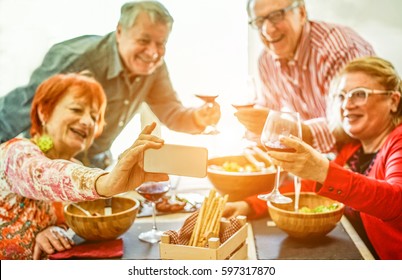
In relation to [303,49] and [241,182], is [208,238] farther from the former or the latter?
[303,49]

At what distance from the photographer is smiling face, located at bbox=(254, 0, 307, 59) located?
1.73 m

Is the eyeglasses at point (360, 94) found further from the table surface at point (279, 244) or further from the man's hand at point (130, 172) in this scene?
the man's hand at point (130, 172)

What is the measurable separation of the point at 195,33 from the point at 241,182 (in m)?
0.52

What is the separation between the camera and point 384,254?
65.8 inches

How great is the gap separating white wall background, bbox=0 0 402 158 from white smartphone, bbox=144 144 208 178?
9 centimetres

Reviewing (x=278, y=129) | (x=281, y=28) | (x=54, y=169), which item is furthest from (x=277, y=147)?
(x=54, y=169)

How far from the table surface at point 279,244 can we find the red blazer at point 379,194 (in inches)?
3.1

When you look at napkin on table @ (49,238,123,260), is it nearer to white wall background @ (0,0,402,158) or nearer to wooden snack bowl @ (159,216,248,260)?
wooden snack bowl @ (159,216,248,260)

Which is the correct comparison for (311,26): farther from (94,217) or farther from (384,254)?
(94,217)

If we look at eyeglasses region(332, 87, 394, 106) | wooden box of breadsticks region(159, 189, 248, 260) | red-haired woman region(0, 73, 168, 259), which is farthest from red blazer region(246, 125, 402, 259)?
red-haired woman region(0, 73, 168, 259)

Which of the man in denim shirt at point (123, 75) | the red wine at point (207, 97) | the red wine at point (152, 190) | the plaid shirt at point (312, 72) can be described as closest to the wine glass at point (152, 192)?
the red wine at point (152, 190)

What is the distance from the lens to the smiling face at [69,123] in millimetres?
1720

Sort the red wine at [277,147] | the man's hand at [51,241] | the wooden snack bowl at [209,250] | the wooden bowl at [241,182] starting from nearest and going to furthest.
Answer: the wooden snack bowl at [209,250], the red wine at [277,147], the man's hand at [51,241], the wooden bowl at [241,182]
